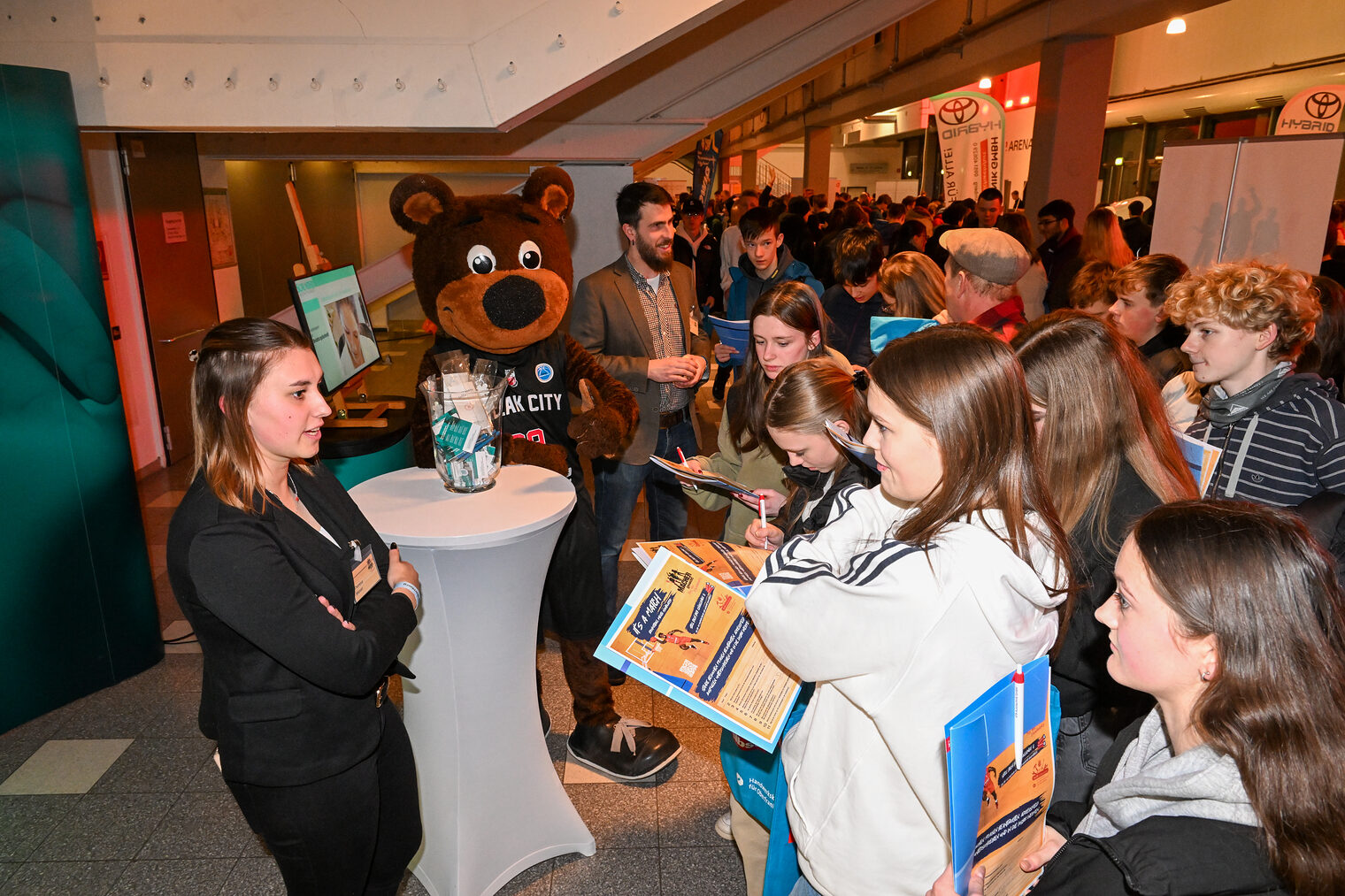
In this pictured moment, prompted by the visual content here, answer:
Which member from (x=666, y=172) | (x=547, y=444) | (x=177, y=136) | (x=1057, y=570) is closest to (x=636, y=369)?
(x=547, y=444)

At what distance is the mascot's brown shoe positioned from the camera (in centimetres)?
275

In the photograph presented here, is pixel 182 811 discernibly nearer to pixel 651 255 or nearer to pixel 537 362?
pixel 537 362

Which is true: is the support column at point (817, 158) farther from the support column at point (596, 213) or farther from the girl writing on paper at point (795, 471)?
the girl writing on paper at point (795, 471)

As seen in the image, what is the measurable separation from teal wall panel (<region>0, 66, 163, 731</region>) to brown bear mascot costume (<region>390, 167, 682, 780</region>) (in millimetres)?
1169

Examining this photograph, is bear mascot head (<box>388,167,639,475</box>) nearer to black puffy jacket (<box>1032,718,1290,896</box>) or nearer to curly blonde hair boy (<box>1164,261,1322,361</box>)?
curly blonde hair boy (<box>1164,261,1322,361</box>)

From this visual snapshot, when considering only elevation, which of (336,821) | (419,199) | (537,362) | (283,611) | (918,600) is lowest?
(336,821)

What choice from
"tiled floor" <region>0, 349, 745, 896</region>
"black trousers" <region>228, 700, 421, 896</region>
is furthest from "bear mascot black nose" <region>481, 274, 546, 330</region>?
"tiled floor" <region>0, 349, 745, 896</region>

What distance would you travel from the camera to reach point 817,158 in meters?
17.1

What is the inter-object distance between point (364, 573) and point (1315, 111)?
8987mm

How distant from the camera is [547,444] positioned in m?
2.81

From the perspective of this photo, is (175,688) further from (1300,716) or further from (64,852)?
(1300,716)

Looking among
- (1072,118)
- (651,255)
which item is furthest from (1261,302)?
(1072,118)

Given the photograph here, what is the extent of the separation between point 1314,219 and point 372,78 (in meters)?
4.08

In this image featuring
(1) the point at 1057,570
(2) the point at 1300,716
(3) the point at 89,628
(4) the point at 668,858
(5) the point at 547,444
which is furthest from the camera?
(3) the point at 89,628
